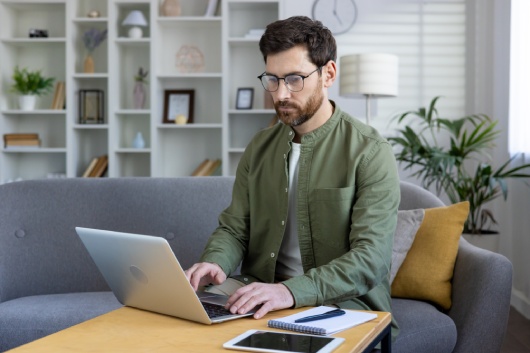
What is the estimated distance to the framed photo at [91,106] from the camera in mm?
5680

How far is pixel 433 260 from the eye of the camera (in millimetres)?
2537

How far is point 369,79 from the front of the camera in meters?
4.25

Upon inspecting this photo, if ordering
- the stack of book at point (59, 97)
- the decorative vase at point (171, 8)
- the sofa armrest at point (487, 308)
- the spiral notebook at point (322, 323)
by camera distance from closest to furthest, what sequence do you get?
the spiral notebook at point (322, 323)
the sofa armrest at point (487, 308)
the decorative vase at point (171, 8)
the stack of book at point (59, 97)

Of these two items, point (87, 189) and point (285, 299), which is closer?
point (285, 299)

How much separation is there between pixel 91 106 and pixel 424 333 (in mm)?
3998

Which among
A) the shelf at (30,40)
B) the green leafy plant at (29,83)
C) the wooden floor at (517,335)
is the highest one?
the shelf at (30,40)

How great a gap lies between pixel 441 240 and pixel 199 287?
948 mm

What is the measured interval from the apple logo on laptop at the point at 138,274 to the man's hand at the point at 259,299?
0.18 m

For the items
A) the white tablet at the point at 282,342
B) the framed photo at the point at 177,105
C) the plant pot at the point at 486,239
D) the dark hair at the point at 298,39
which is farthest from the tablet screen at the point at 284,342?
the framed photo at the point at 177,105

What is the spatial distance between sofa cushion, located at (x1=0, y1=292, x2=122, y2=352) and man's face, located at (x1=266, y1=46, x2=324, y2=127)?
981 millimetres

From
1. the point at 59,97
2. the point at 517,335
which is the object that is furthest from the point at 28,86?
the point at 517,335

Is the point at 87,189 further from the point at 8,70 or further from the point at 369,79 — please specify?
the point at 8,70

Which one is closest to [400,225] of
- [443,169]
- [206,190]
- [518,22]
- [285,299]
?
[206,190]

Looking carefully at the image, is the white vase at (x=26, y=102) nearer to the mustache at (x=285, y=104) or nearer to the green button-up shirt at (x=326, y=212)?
the green button-up shirt at (x=326, y=212)
